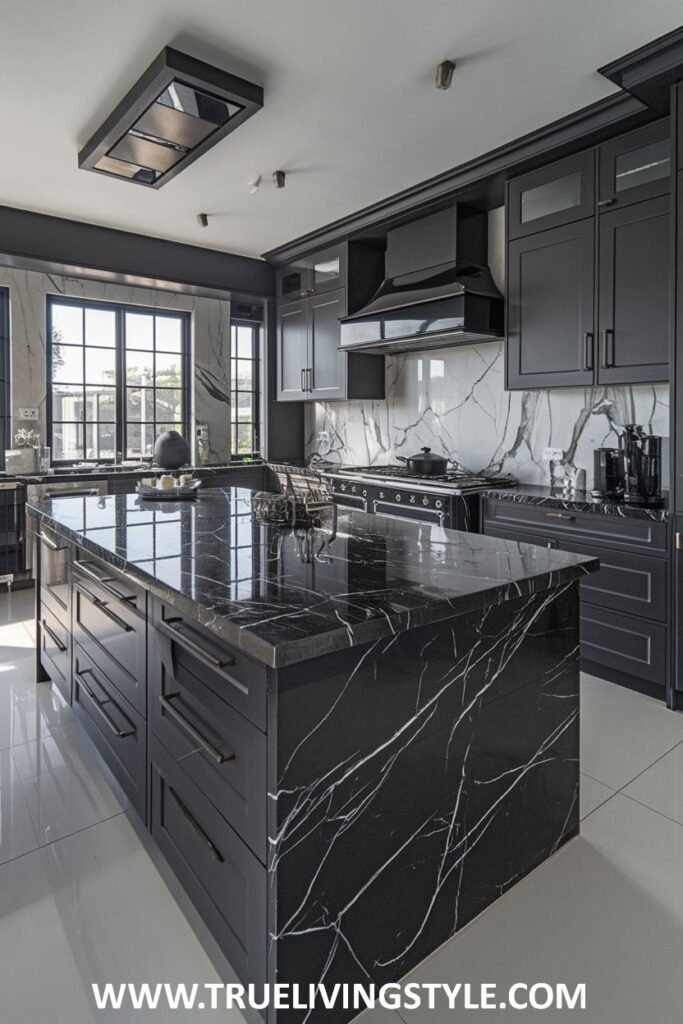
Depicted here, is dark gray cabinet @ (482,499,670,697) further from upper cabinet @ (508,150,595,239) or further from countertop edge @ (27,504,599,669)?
upper cabinet @ (508,150,595,239)

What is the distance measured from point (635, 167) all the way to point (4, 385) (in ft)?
15.4

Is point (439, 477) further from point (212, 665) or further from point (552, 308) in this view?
point (212, 665)

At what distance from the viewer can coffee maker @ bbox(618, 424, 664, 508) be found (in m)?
3.12

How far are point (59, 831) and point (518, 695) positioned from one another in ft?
4.86

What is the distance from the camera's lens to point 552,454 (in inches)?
156

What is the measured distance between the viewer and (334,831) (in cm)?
131

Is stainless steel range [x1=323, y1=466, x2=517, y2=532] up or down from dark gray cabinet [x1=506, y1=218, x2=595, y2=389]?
down

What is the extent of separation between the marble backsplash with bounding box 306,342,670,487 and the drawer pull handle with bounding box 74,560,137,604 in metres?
2.82

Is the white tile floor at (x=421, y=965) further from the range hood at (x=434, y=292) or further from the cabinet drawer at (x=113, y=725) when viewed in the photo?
the range hood at (x=434, y=292)

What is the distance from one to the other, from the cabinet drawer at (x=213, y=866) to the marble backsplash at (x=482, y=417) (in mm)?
2993

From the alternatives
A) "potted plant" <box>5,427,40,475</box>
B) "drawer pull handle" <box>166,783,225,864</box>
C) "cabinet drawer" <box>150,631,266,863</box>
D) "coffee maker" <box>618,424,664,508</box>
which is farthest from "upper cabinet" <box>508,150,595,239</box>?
"potted plant" <box>5,427,40,475</box>

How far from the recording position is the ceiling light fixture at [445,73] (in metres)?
2.71

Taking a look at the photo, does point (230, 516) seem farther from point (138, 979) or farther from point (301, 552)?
point (138, 979)

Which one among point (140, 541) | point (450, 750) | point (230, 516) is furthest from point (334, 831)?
point (230, 516)
